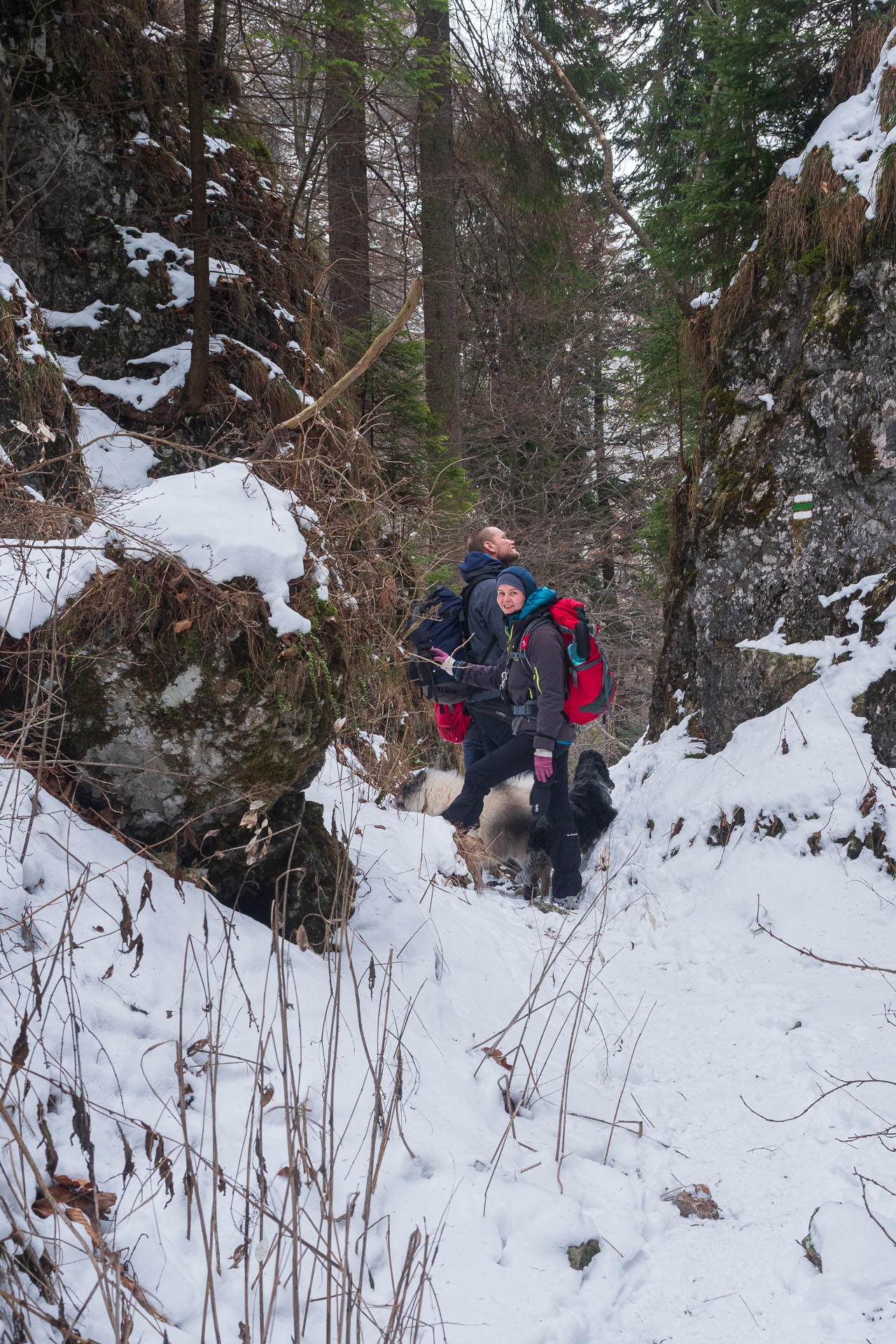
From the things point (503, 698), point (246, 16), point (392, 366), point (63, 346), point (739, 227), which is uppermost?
point (246, 16)

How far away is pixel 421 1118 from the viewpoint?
7.97ft

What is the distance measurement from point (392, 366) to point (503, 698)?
3.77m

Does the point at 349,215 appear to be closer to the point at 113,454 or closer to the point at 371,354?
the point at 113,454

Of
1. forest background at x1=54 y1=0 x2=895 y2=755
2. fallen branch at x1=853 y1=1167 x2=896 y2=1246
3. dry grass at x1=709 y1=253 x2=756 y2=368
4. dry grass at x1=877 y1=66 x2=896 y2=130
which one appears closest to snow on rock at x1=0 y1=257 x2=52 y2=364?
forest background at x1=54 y1=0 x2=895 y2=755

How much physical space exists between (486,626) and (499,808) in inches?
53.6

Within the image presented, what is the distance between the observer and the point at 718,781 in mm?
5457

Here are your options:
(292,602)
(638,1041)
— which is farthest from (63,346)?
(638,1041)

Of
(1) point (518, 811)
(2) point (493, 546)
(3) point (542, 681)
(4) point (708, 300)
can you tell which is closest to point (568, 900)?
(1) point (518, 811)

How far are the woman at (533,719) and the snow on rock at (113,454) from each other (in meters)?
2.01

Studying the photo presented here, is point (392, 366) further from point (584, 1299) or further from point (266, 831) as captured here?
point (584, 1299)

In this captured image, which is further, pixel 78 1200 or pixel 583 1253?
pixel 583 1253

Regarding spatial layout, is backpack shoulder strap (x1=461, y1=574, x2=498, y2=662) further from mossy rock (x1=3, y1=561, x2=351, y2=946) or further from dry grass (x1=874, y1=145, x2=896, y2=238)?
dry grass (x1=874, y1=145, x2=896, y2=238)

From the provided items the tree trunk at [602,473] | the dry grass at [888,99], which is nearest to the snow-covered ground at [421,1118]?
the dry grass at [888,99]

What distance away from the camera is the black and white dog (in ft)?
18.2
